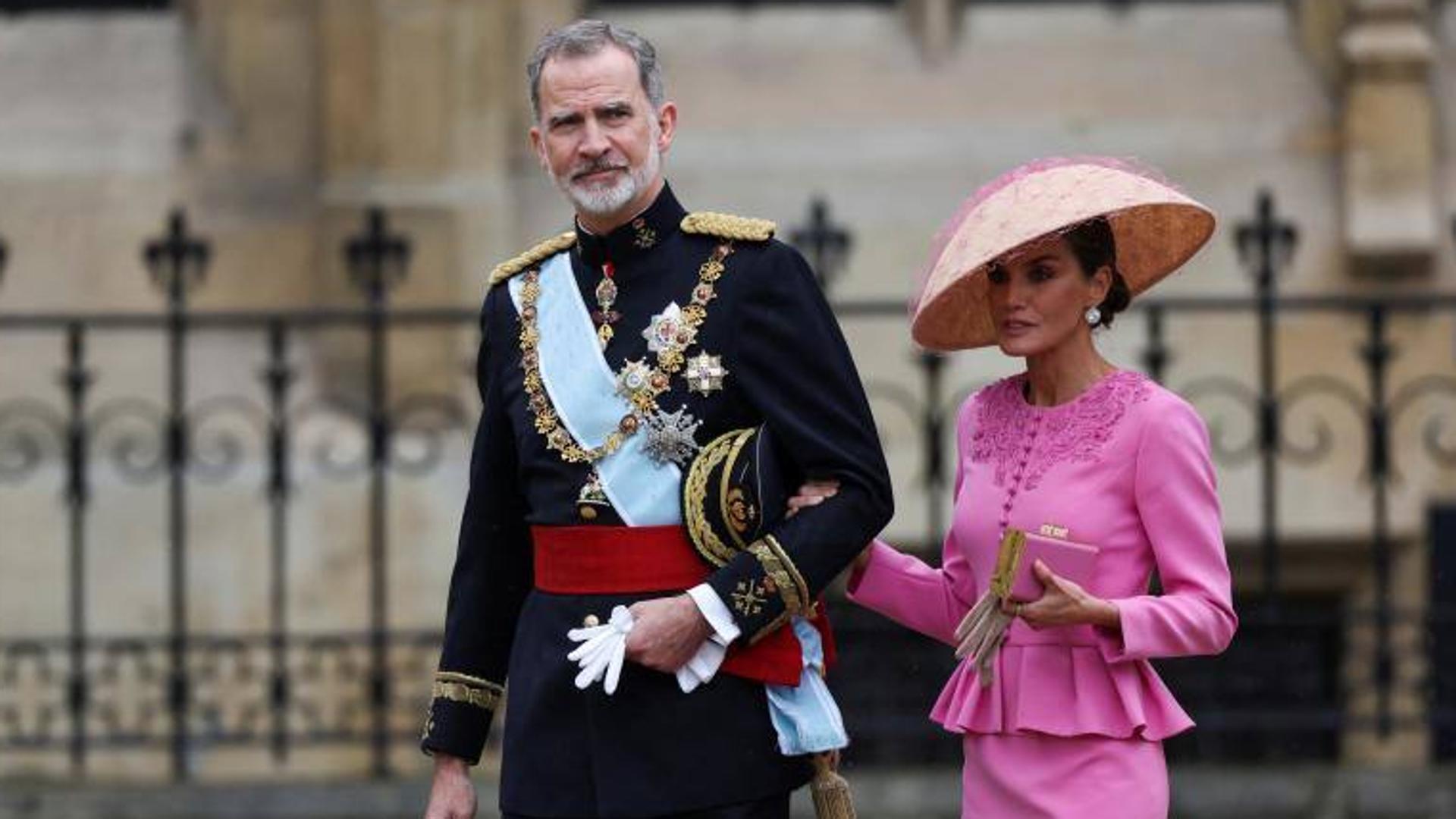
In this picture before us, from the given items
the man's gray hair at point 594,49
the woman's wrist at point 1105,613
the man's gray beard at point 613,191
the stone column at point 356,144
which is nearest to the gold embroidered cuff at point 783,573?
the woman's wrist at point 1105,613

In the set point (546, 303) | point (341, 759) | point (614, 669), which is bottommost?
point (341, 759)

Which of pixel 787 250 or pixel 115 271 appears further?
pixel 115 271

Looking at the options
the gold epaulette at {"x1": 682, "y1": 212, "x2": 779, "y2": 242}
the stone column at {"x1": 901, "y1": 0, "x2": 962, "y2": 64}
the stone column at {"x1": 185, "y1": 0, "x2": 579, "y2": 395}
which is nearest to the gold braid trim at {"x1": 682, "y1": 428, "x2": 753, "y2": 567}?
the gold epaulette at {"x1": 682, "y1": 212, "x2": 779, "y2": 242}

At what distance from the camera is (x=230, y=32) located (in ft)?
40.4

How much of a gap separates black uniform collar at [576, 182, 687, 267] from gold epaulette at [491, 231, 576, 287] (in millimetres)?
123

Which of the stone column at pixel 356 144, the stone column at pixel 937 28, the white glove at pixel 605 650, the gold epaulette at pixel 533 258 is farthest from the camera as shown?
the stone column at pixel 937 28

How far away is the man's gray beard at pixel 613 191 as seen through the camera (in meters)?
5.31

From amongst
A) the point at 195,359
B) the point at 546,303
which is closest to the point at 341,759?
the point at 195,359

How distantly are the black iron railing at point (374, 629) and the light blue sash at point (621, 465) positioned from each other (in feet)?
16.8

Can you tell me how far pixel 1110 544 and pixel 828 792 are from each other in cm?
52

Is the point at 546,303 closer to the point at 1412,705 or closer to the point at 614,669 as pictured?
the point at 614,669

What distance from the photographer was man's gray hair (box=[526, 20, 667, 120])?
5.30 metres

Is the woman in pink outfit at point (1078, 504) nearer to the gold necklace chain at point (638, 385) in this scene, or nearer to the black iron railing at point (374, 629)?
the gold necklace chain at point (638, 385)

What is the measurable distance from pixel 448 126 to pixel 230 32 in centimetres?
83
